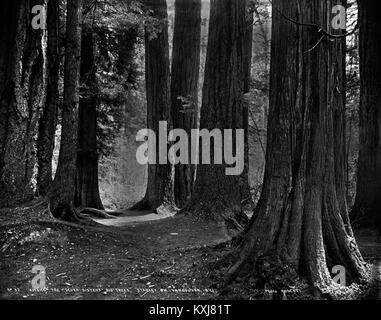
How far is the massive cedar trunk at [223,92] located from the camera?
948cm

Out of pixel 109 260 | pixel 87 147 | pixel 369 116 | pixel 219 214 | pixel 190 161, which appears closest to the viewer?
pixel 109 260

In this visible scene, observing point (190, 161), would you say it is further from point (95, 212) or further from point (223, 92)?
point (223, 92)

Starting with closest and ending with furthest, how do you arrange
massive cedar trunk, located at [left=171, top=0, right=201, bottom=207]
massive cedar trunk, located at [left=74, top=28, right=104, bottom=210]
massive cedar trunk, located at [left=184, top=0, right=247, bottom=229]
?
massive cedar trunk, located at [left=184, top=0, right=247, bottom=229]
massive cedar trunk, located at [left=74, top=28, right=104, bottom=210]
massive cedar trunk, located at [left=171, top=0, right=201, bottom=207]

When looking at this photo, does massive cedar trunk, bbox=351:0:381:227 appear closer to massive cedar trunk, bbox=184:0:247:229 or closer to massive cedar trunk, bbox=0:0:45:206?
massive cedar trunk, bbox=184:0:247:229

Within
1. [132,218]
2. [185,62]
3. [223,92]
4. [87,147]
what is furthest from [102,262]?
[185,62]

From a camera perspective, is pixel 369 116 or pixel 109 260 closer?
pixel 109 260

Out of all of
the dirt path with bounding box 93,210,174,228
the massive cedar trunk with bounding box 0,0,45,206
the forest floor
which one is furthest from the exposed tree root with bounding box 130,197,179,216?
the massive cedar trunk with bounding box 0,0,45,206

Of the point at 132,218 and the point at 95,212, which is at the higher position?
the point at 95,212

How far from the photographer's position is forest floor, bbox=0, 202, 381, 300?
5.29 m

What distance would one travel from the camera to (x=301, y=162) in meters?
5.30

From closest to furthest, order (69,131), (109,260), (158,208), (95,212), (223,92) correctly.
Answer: (109,260) → (69,131) → (223,92) → (95,212) → (158,208)

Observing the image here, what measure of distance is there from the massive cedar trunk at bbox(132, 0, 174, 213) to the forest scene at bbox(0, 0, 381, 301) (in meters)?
0.04

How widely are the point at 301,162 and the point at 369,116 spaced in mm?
4991

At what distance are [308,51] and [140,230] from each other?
5.07 metres
